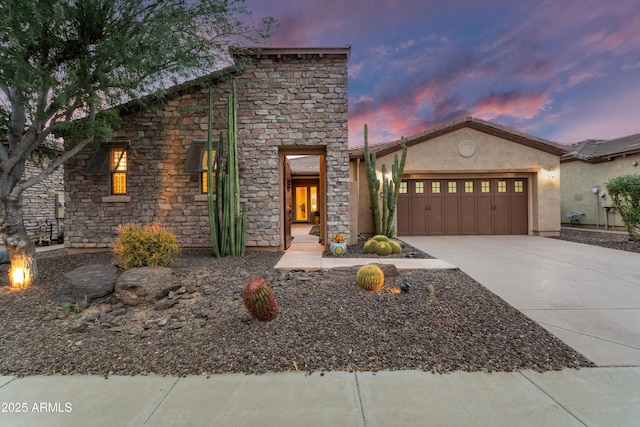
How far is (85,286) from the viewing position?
150 inches

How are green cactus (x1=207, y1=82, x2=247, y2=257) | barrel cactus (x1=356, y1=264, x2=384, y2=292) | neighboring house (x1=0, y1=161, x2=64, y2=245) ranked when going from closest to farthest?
barrel cactus (x1=356, y1=264, x2=384, y2=292) < green cactus (x1=207, y1=82, x2=247, y2=257) < neighboring house (x1=0, y1=161, x2=64, y2=245)

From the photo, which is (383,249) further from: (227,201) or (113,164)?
(113,164)

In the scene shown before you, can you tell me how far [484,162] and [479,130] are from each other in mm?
1219

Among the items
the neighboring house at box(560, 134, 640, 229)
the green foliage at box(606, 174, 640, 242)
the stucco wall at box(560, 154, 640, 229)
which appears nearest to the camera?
the green foliage at box(606, 174, 640, 242)

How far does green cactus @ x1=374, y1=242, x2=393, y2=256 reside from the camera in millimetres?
6816

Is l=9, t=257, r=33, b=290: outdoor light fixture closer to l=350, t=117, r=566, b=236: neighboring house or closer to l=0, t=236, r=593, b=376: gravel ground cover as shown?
l=0, t=236, r=593, b=376: gravel ground cover

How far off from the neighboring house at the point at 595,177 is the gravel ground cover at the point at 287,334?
42.0ft

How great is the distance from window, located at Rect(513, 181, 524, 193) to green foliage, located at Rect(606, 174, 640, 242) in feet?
8.35

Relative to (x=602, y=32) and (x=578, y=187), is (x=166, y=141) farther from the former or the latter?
(x=578, y=187)

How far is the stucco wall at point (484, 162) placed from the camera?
34.5ft

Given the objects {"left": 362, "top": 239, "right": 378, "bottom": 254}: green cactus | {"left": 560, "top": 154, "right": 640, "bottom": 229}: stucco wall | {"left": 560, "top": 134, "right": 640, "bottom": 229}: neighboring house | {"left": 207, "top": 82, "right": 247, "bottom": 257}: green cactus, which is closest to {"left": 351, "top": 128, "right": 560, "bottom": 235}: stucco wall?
{"left": 560, "top": 134, "right": 640, "bottom": 229}: neighboring house

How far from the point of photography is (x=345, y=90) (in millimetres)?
7422

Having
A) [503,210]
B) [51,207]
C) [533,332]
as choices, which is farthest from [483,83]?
[51,207]

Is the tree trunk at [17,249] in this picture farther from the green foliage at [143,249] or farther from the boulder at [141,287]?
the boulder at [141,287]
